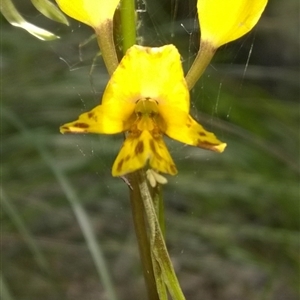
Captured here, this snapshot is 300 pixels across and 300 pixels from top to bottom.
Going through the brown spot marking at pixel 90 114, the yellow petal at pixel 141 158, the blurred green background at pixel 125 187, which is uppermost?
the brown spot marking at pixel 90 114

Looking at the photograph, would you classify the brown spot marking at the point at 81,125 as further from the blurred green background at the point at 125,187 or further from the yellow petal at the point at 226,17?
the blurred green background at the point at 125,187

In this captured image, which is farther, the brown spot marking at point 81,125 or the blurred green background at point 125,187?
the blurred green background at point 125,187

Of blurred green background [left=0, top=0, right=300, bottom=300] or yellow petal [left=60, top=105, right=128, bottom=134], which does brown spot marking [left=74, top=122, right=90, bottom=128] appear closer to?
yellow petal [left=60, top=105, right=128, bottom=134]

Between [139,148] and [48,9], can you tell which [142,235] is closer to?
[139,148]

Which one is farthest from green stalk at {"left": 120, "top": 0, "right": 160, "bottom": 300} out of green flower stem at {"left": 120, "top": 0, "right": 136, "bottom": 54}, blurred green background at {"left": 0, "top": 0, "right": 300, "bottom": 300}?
blurred green background at {"left": 0, "top": 0, "right": 300, "bottom": 300}

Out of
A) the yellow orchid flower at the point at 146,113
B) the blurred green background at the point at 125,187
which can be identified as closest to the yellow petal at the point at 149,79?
the yellow orchid flower at the point at 146,113

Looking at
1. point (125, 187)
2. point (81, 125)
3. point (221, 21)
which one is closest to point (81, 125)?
point (81, 125)
